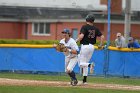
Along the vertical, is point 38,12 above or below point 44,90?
above

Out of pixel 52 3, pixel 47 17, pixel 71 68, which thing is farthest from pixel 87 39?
pixel 52 3

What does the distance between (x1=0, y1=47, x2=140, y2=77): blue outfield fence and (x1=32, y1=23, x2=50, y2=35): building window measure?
22502mm

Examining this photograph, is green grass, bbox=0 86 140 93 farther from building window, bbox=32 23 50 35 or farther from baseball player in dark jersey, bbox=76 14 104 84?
building window, bbox=32 23 50 35

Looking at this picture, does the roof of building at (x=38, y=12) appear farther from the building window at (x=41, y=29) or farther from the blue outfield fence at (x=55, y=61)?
the blue outfield fence at (x=55, y=61)

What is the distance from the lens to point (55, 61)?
22844 millimetres

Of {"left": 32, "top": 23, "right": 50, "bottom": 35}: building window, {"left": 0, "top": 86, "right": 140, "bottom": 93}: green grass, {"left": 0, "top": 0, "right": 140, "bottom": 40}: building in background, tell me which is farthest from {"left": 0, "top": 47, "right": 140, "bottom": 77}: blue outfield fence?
{"left": 32, "top": 23, "right": 50, "bottom": 35}: building window

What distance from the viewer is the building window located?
46062 mm

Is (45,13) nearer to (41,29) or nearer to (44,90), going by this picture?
(41,29)

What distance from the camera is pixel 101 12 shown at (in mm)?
42719

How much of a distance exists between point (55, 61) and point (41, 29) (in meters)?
24.0

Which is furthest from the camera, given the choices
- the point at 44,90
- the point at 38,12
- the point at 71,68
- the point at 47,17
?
the point at 38,12

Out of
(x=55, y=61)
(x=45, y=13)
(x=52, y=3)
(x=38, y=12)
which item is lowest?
(x=55, y=61)

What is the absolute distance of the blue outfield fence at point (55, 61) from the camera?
2219 cm

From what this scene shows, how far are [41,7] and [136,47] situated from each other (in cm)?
2634
